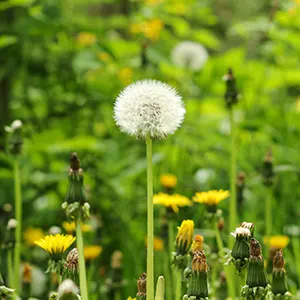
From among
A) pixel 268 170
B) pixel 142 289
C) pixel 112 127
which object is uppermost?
pixel 112 127

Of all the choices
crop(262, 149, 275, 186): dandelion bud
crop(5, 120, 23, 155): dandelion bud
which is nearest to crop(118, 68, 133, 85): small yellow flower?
crop(262, 149, 275, 186): dandelion bud

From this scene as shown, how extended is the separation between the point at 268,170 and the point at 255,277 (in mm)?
783

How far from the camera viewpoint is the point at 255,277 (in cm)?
84

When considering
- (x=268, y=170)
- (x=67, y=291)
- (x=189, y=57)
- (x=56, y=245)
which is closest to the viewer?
(x=67, y=291)

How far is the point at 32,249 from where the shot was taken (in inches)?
78.9

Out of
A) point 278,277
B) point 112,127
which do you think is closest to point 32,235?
point 112,127

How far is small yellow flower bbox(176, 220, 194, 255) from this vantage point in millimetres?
954

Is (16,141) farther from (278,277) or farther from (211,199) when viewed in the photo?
(278,277)

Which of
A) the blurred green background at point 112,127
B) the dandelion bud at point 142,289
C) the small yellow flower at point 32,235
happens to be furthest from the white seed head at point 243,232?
the small yellow flower at point 32,235

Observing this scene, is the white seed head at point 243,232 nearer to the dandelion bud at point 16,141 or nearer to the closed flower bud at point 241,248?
the closed flower bud at point 241,248

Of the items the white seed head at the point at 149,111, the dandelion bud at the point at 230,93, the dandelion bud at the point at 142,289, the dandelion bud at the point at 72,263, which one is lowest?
the dandelion bud at the point at 142,289

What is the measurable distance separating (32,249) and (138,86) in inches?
48.7

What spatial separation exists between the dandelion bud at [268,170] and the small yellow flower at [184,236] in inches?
25.9

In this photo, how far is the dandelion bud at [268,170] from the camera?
5.17 ft
